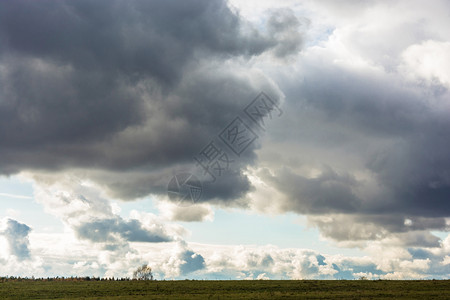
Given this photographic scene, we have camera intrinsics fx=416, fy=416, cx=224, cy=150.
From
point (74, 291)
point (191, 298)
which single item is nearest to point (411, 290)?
point (191, 298)

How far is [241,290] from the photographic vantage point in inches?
3211

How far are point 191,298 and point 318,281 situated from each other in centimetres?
3268

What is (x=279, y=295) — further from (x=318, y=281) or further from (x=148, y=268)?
(x=148, y=268)

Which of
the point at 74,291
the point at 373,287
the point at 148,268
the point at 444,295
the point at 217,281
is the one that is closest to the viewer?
the point at 444,295

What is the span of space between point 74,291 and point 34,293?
7.87 m

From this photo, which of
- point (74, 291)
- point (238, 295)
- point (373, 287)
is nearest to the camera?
point (238, 295)

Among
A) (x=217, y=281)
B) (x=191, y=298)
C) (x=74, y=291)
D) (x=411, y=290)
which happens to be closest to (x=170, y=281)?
(x=217, y=281)

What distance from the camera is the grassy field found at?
71625 millimetres

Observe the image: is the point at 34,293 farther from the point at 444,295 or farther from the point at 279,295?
the point at 444,295

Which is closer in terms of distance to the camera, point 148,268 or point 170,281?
point 170,281

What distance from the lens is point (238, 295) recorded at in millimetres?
73875

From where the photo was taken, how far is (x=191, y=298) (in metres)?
70.4

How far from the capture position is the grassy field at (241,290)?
7162cm

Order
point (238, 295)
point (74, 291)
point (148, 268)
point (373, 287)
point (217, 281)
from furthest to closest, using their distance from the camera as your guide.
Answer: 1. point (148, 268)
2. point (217, 281)
3. point (74, 291)
4. point (373, 287)
5. point (238, 295)
